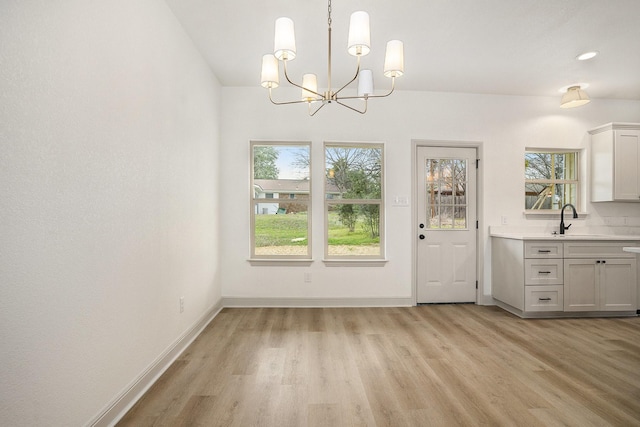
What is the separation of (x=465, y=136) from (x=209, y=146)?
3184 millimetres

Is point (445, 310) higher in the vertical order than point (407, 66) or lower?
lower

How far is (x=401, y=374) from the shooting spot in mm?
2334

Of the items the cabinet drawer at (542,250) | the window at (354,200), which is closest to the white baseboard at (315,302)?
the window at (354,200)

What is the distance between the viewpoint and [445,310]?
13.0ft

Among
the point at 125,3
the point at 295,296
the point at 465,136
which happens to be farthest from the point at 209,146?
the point at 465,136

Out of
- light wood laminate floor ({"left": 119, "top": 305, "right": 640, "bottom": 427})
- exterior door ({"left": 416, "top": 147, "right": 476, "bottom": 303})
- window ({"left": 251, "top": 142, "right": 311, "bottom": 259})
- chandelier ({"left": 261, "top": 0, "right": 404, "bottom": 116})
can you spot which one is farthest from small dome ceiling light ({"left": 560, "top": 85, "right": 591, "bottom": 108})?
window ({"left": 251, "top": 142, "right": 311, "bottom": 259})

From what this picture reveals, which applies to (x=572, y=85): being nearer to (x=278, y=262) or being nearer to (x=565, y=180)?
(x=565, y=180)

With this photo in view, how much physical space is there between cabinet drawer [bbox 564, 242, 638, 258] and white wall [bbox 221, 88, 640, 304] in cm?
65

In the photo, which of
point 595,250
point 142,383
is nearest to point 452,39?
point 595,250

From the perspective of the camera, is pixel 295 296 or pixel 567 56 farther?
pixel 295 296

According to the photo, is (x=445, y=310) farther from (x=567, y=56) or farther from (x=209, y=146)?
(x=209, y=146)

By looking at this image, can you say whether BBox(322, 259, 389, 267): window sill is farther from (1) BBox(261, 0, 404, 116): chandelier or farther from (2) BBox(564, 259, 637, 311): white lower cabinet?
(1) BBox(261, 0, 404, 116): chandelier

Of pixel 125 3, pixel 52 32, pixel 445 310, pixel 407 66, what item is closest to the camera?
pixel 52 32

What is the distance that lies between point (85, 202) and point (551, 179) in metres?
5.06
